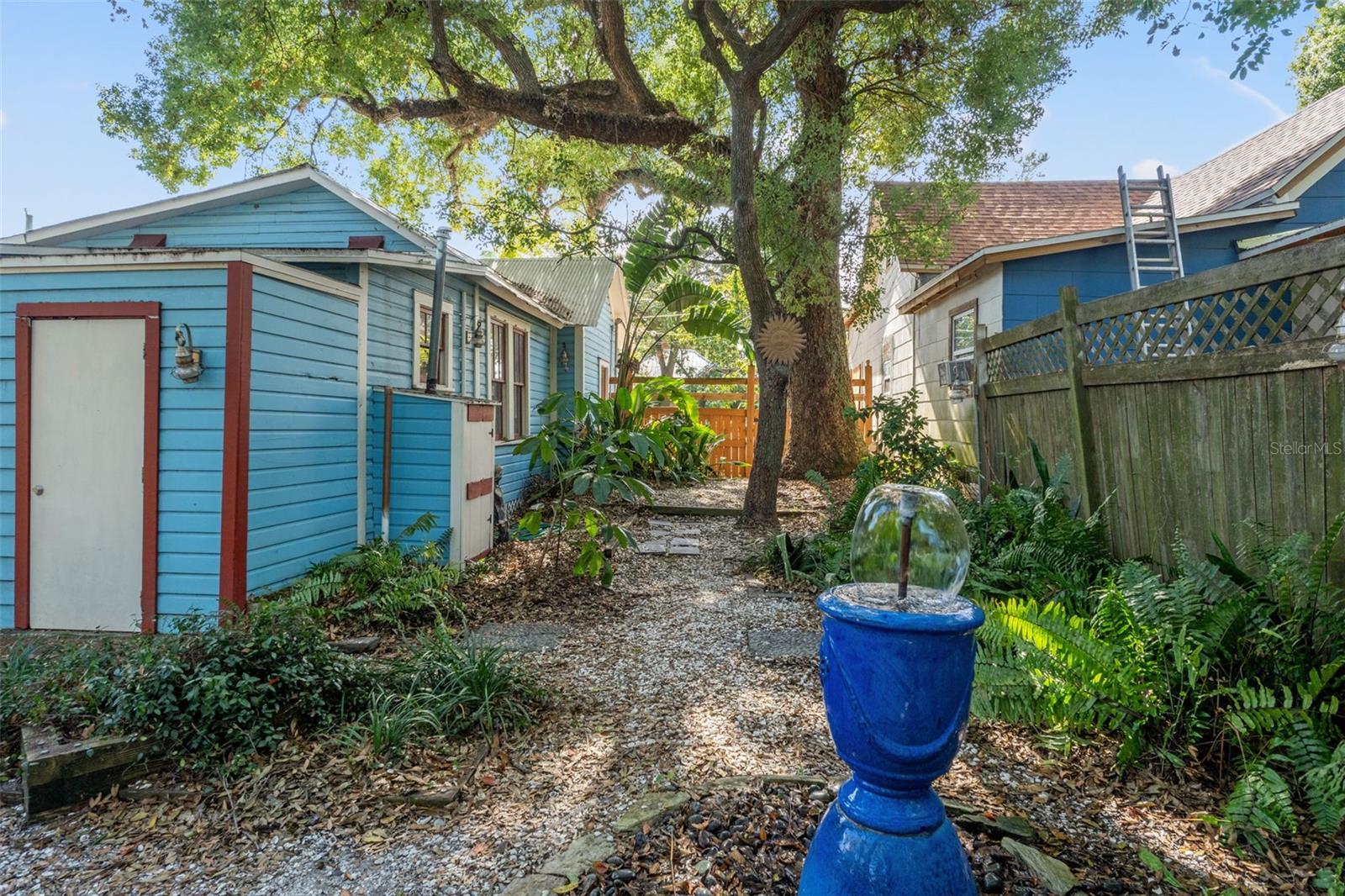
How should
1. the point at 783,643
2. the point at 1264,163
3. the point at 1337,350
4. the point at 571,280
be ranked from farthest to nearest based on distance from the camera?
the point at 571,280, the point at 1264,163, the point at 783,643, the point at 1337,350

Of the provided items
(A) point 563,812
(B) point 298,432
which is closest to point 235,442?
(B) point 298,432

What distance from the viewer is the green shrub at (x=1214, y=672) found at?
8.14 ft

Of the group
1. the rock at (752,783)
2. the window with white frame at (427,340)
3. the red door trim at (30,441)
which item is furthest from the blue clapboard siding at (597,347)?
the rock at (752,783)

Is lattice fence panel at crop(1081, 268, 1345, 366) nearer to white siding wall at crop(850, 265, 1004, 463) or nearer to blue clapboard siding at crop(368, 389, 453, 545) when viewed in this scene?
white siding wall at crop(850, 265, 1004, 463)

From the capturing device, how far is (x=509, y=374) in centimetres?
1020

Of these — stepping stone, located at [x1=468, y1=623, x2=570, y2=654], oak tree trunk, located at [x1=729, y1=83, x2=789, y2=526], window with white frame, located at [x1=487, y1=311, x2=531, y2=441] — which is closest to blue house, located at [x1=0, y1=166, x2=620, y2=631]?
stepping stone, located at [x1=468, y1=623, x2=570, y2=654]

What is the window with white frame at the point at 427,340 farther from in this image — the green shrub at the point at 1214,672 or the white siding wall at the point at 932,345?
the white siding wall at the point at 932,345

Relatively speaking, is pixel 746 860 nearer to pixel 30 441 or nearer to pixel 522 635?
pixel 522 635

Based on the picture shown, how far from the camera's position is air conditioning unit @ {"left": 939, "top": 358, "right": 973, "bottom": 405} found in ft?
28.4

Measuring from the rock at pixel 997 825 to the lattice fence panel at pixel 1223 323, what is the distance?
7.77ft

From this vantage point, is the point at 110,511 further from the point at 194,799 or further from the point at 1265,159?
the point at 1265,159

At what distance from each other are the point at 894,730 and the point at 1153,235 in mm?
8518

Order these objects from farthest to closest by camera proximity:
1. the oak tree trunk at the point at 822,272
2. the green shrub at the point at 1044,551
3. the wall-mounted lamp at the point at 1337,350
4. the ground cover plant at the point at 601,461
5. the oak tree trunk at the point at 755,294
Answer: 1. the oak tree trunk at the point at 822,272
2. the oak tree trunk at the point at 755,294
3. the ground cover plant at the point at 601,461
4. the green shrub at the point at 1044,551
5. the wall-mounted lamp at the point at 1337,350

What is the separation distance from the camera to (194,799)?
287 centimetres
